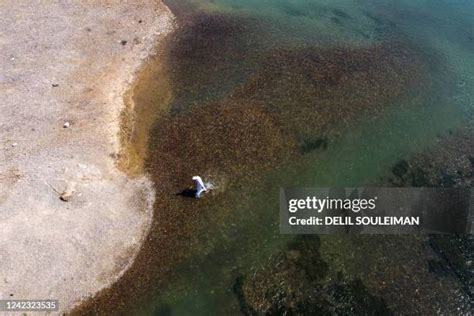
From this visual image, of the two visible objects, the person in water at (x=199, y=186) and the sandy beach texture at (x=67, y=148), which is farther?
the person in water at (x=199, y=186)

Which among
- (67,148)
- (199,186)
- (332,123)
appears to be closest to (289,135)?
(332,123)

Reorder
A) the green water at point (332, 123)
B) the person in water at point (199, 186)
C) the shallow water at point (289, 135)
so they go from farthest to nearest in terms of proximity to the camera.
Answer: the person in water at point (199, 186) < the green water at point (332, 123) < the shallow water at point (289, 135)

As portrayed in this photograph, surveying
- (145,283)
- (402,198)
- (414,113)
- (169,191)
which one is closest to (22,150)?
(169,191)

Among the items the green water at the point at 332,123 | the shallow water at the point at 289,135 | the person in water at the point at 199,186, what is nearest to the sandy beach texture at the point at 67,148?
Answer: the shallow water at the point at 289,135

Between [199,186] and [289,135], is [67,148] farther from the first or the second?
[289,135]

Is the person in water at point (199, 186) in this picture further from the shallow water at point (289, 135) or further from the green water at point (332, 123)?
the green water at point (332, 123)

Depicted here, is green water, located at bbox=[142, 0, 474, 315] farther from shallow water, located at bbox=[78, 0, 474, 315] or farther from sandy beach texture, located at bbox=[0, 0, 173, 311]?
sandy beach texture, located at bbox=[0, 0, 173, 311]

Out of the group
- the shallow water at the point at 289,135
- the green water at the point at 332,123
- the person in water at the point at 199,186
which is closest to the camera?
the shallow water at the point at 289,135
